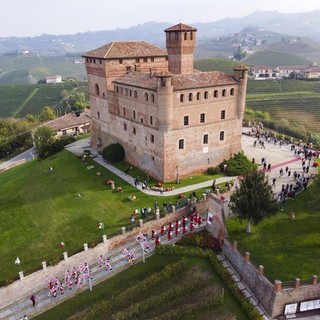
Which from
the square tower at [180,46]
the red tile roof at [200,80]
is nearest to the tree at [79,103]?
the square tower at [180,46]

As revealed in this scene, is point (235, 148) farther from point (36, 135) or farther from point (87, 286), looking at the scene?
point (36, 135)

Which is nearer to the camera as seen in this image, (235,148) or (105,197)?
(105,197)

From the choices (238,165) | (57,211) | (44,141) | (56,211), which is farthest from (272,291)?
(44,141)

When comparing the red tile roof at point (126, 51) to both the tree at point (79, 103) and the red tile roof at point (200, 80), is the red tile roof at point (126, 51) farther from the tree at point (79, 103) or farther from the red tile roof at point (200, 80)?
the tree at point (79, 103)

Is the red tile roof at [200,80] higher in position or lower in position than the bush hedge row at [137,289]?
higher

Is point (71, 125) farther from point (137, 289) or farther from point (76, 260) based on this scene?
point (137, 289)

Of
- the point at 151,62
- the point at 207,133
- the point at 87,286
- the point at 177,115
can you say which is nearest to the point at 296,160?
the point at 207,133
